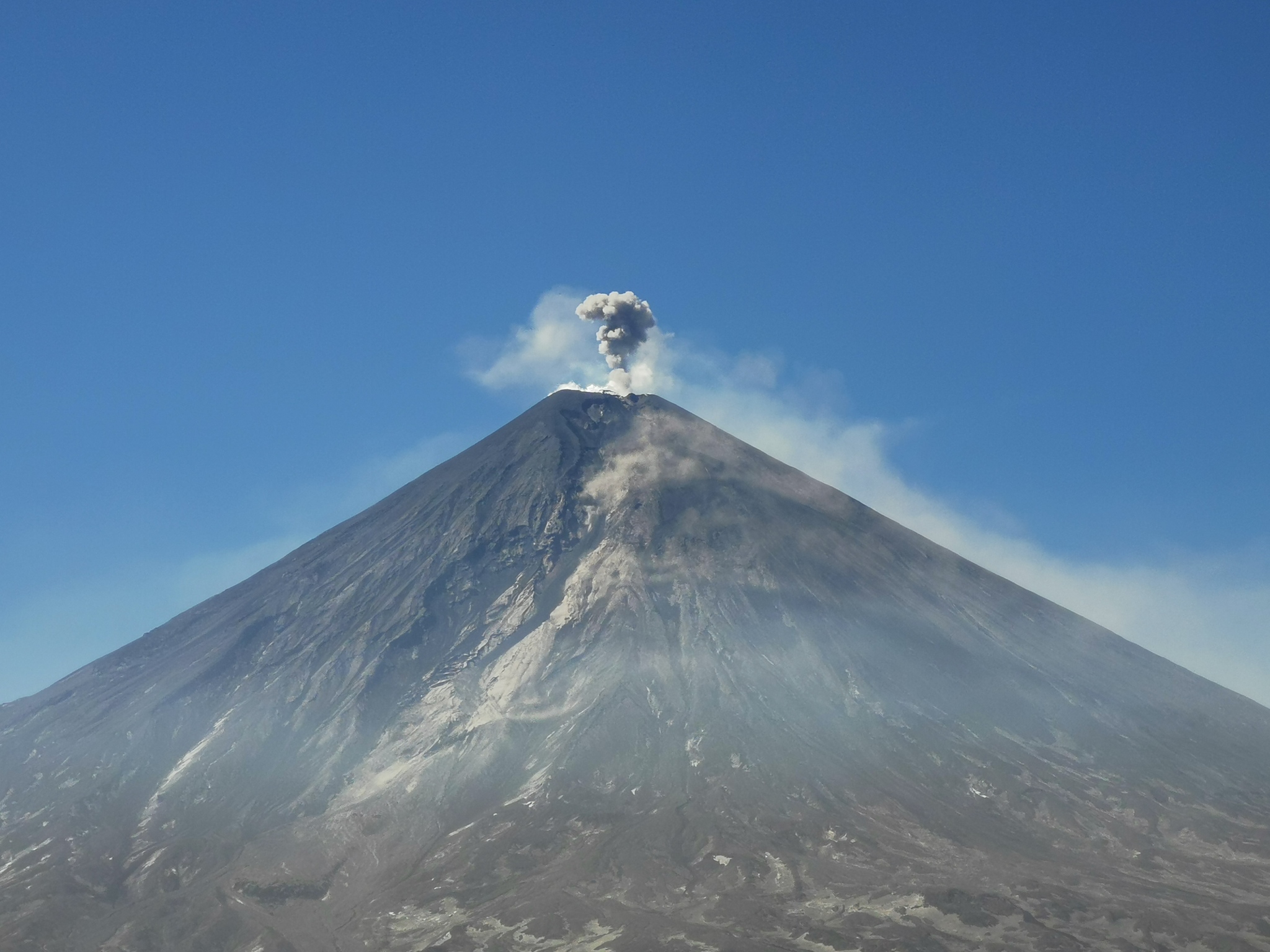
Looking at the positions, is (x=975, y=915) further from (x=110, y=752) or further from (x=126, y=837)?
(x=110, y=752)

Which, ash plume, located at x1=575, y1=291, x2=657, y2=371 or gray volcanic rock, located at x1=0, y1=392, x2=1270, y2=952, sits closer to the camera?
gray volcanic rock, located at x1=0, y1=392, x2=1270, y2=952

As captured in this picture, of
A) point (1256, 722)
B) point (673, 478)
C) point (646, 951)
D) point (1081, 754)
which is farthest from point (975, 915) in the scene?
point (673, 478)

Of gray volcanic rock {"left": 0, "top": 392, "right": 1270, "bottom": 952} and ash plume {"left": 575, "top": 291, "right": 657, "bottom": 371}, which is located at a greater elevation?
ash plume {"left": 575, "top": 291, "right": 657, "bottom": 371}

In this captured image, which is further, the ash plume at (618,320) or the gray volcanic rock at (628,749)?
the ash plume at (618,320)

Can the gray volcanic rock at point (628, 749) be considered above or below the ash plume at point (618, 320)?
below

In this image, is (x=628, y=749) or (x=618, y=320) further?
(x=618, y=320)
